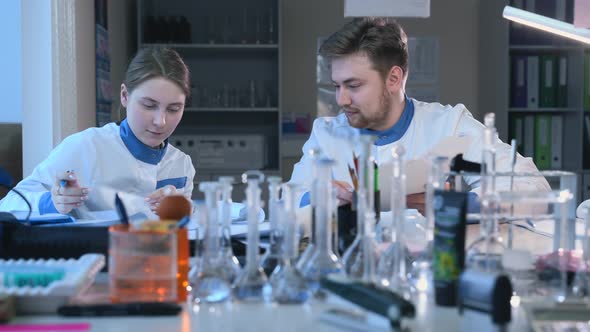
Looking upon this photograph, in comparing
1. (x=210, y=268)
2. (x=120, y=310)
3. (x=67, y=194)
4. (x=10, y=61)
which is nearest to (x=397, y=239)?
(x=210, y=268)

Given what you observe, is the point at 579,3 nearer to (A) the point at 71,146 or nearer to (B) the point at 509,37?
(A) the point at 71,146

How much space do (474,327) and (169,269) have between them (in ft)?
1.26

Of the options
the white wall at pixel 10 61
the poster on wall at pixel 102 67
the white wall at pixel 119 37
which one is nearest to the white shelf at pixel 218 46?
the white wall at pixel 119 37

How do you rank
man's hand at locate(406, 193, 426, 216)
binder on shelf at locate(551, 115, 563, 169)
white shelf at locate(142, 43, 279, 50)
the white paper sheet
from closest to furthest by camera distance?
man's hand at locate(406, 193, 426, 216) < the white paper sheet < binder on shelf at locate(551, 115, 563, 169) < white shelf at locate(142, 43, 279, 50)

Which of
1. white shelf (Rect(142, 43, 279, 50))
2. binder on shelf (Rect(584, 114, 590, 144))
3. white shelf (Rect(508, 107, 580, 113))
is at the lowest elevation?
binder on shelf (Rect(584, 114, 590, 144))

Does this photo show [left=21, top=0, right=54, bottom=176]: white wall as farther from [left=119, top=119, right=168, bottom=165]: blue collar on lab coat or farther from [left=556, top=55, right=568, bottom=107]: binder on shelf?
[left=556, top=55, right=568, bottom=107]: binder on shelf

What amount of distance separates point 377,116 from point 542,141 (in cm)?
191

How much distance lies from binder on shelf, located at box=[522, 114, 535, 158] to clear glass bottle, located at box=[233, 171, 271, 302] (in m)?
3.10

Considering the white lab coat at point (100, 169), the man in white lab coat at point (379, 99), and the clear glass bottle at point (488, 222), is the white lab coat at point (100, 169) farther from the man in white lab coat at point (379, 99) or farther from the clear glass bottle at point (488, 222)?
the clear glass bottle at point (488, 222)

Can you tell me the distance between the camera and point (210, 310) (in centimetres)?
88

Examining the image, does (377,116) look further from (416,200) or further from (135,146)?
(135,146)

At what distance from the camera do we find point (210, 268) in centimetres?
94

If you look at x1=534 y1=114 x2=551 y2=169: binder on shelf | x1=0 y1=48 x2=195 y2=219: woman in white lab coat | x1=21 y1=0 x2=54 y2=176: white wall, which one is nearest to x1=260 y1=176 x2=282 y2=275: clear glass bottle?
x1=0 y1=48 x2=195 y2=219: woman in white lab coat

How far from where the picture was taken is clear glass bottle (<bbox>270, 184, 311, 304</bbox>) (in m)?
0.92
